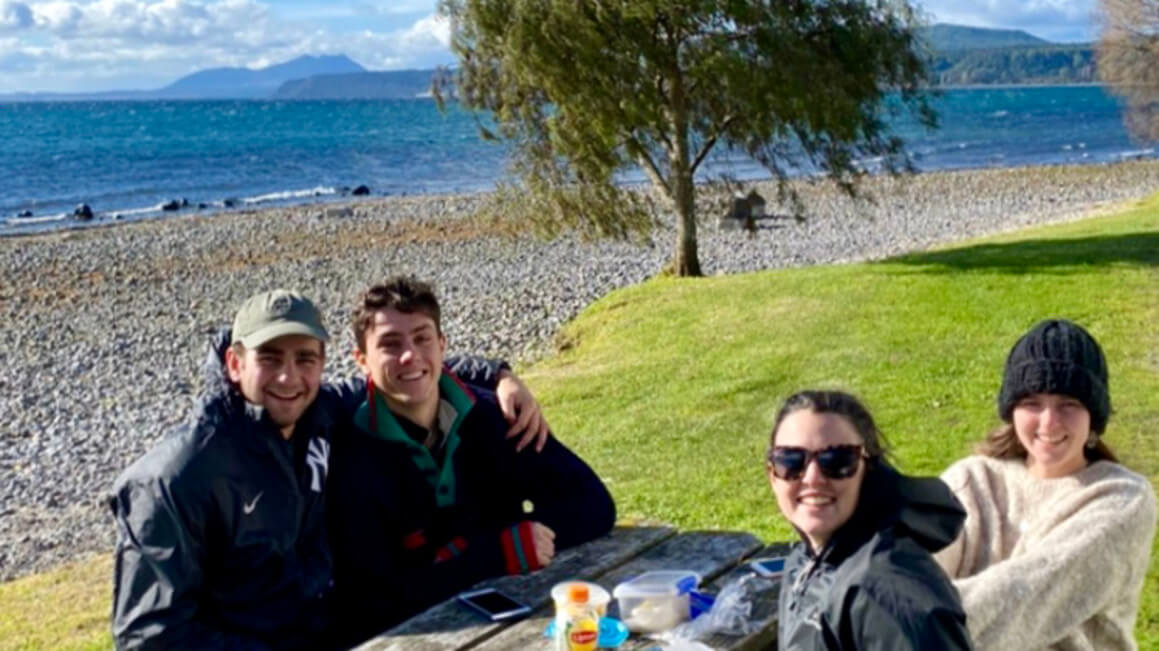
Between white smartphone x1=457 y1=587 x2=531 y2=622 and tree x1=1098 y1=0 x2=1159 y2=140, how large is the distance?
44.0 metres

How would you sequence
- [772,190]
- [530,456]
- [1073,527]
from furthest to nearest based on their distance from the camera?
1. [772,190]
2. [530,456]
3. [1073,527]

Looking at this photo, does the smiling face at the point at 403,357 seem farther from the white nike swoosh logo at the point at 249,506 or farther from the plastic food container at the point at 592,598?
the plastic food container at the point at 592,598

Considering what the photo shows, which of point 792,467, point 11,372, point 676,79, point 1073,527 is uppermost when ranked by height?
point 676,79

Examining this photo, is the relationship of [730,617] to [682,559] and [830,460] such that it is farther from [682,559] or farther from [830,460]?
[830,460]

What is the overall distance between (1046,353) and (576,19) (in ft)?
51.7

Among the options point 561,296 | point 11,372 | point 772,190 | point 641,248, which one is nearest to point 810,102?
point 561,296

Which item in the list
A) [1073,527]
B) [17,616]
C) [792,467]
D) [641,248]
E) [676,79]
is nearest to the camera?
[792,467]

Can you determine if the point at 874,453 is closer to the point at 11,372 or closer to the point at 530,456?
the point at 530,456

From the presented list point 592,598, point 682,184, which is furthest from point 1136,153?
point 592,598

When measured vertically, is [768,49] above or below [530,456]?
above

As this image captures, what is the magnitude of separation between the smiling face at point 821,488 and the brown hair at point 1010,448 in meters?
1.19

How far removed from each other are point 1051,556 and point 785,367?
8464 millimetres

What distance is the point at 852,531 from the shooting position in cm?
317

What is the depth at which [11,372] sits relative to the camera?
59.6 ft
